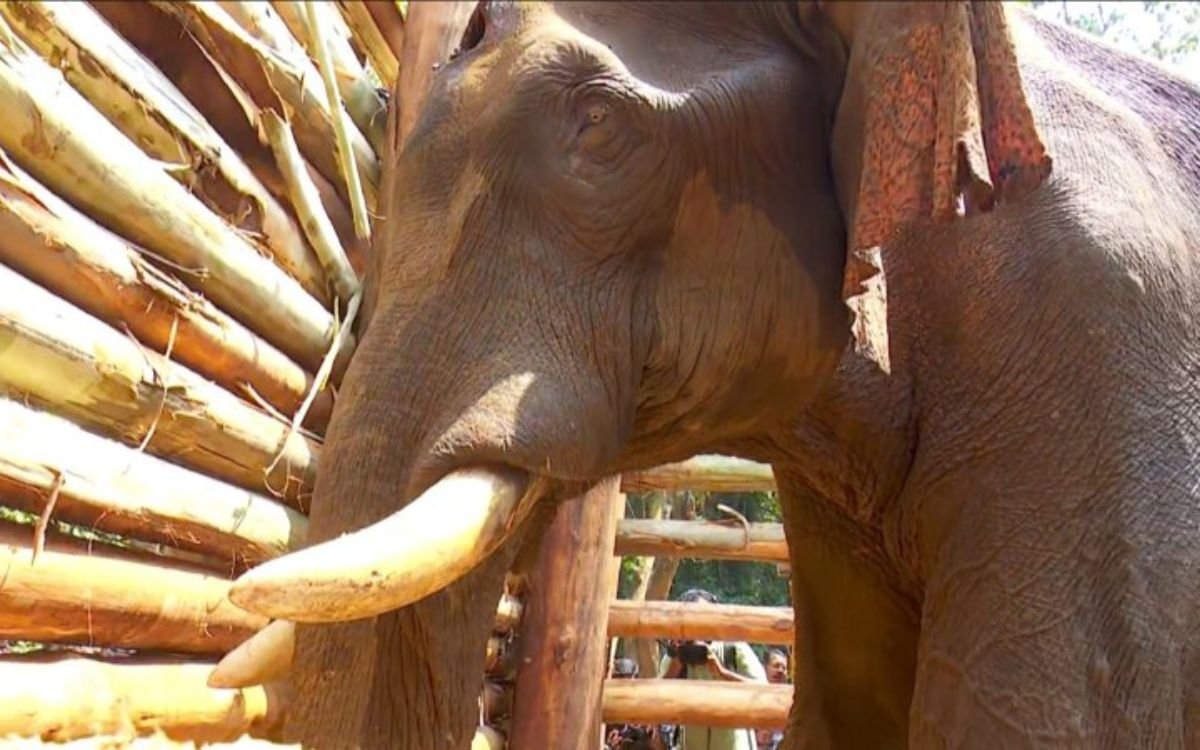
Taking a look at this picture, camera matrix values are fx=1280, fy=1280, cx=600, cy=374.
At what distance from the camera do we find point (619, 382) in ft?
4.38

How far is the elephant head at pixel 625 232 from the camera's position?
122cm

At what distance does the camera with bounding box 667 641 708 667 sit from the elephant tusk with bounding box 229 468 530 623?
2.75 meters

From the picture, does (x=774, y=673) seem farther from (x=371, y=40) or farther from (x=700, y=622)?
(x=371, y=40)

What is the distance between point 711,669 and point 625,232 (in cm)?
282

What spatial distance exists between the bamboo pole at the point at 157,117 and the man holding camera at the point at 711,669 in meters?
1.84

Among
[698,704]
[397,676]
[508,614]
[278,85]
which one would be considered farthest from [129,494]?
[698,704]

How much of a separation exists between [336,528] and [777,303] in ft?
1.78

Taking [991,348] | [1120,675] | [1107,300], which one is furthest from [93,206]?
[1120,675]

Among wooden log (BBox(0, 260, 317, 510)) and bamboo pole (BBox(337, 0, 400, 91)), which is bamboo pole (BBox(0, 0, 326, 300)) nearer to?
wooden log (BBox(0, 260, 317, 510))

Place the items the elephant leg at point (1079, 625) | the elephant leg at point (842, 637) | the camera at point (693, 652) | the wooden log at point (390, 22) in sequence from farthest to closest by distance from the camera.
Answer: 1. the camera at point (693, 652)
2. the wooden log at point (390, 22)
3. the elephant leg at point (842, 637)
4. the elephant leg at point (1079, 625)

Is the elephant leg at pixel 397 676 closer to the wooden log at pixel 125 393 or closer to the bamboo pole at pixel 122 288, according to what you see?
the wooden log at pixel 125 393

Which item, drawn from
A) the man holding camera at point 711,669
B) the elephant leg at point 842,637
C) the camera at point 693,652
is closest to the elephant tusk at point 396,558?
the elephant leg at point 842,637

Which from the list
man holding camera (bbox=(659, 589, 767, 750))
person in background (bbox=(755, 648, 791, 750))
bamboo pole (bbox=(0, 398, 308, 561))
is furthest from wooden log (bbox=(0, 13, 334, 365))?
person in background (bbox=(755, 648, 791, 750))

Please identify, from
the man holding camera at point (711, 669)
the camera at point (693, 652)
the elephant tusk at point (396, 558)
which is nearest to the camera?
the elephant tusk at point (396, 558)
